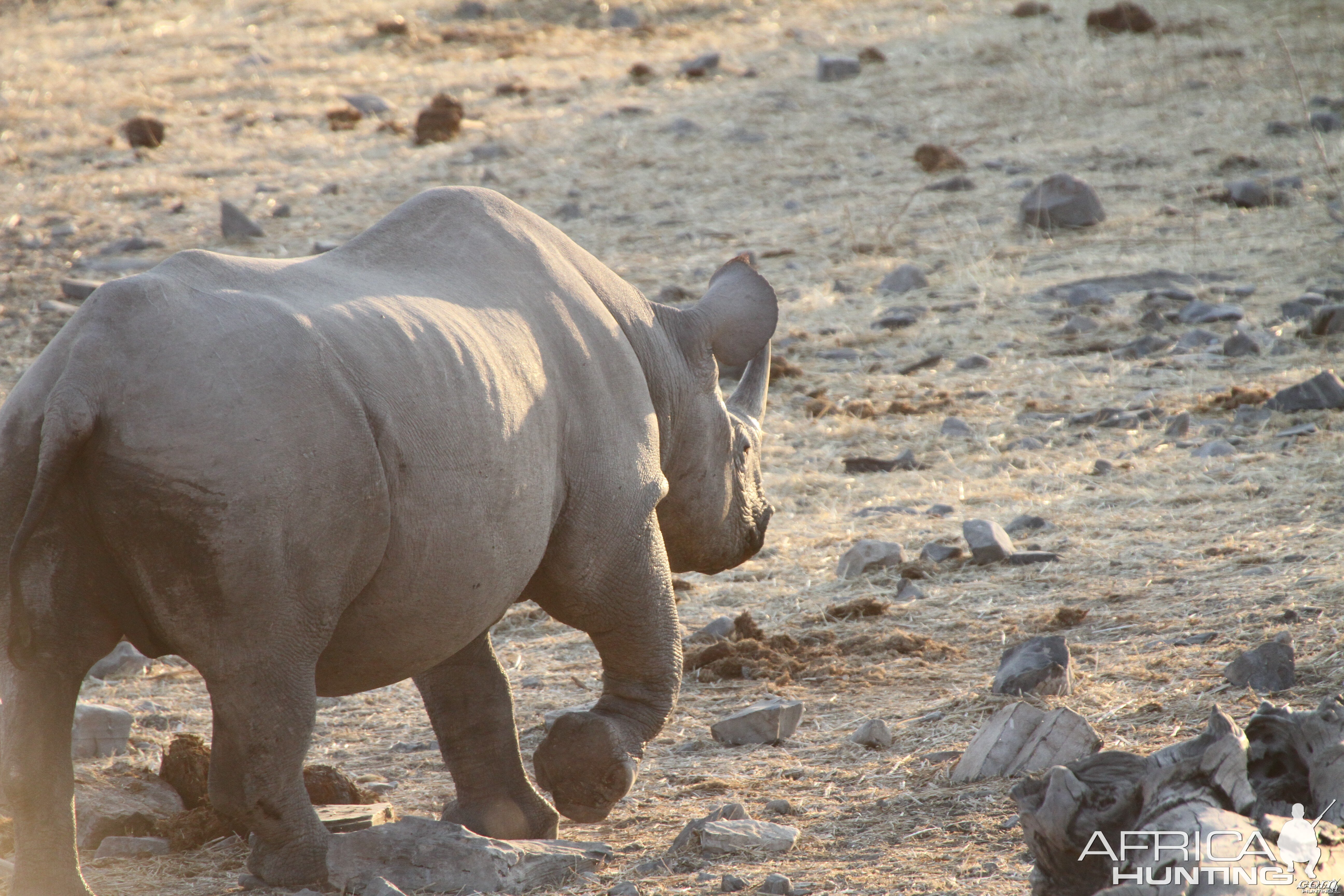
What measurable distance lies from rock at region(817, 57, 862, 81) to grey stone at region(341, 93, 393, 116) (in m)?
4.85

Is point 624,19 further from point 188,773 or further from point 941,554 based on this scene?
point 188,773

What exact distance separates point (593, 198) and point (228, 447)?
10120mm

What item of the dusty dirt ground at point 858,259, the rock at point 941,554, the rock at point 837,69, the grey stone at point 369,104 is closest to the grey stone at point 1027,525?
the dusty dirt ground at point 858,259

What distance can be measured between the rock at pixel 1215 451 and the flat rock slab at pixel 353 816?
5.03m

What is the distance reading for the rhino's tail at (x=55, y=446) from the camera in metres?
3.00

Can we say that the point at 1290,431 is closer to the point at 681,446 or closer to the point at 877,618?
the point at 877,618

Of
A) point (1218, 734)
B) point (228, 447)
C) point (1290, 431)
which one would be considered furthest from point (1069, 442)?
point (228, 447)

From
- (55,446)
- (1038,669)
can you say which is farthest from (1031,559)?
(55,446)

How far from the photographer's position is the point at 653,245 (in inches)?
471

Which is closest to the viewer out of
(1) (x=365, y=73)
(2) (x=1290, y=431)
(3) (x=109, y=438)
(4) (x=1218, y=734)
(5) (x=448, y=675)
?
(4) (x=1218, y=734)

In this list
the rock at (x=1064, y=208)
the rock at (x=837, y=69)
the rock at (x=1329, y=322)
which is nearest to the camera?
the rock at (x=1329, y=322)

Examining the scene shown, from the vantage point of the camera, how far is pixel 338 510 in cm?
323

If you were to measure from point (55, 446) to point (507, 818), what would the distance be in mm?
1948

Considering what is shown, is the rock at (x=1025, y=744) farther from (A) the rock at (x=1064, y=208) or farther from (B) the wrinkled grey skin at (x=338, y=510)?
(A) the rock at (x=1064, y=208)
